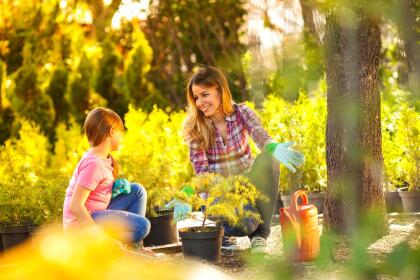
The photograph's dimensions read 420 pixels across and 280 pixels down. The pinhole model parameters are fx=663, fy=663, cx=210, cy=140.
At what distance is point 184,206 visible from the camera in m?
3.24

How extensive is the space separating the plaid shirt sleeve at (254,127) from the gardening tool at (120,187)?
0.71m

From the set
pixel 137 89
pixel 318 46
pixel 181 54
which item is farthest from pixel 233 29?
pixel 318 46

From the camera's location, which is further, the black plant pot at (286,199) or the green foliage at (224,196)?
the black plant pot at (286,199)

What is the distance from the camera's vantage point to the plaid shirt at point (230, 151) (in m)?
3.56

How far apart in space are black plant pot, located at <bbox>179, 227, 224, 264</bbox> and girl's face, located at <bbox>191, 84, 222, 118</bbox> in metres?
0.67

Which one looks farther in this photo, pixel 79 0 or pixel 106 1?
pixel 106 1

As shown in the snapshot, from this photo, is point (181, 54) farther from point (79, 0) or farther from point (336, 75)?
point (336, 75)

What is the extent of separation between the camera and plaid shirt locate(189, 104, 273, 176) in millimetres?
3562

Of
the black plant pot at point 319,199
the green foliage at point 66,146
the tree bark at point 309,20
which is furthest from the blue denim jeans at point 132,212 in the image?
the green foliage at point 66,146

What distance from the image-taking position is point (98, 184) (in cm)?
337

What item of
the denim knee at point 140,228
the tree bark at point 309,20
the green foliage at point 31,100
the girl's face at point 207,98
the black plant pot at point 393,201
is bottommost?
the black plant pot at point 393,201

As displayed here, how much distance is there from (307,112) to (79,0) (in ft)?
18.4

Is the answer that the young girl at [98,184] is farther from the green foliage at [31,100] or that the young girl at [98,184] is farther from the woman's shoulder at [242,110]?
the green foliage at [31,100]

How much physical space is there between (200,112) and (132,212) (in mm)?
650
